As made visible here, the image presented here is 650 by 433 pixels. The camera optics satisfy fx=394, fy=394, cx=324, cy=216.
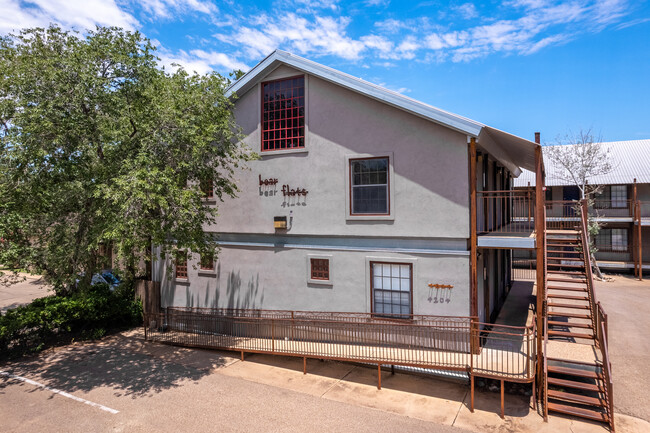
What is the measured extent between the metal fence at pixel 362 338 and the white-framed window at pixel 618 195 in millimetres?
21335

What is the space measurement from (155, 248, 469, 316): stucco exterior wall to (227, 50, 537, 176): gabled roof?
149 inches

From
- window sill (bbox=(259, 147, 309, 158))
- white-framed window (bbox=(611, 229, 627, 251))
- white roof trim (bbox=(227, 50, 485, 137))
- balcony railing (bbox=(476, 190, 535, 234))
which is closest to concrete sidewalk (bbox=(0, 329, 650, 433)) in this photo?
balcony railing (bbox=(476, 190, 535, 234))

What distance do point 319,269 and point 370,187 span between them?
10.7 ft

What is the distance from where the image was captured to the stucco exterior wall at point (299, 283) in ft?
37.7

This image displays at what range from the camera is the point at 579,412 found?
9070 millimetres

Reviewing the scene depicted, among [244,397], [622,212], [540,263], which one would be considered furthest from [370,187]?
[622,212]

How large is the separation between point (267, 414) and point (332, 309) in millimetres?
4236

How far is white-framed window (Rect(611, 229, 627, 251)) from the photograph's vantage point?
94.1ft

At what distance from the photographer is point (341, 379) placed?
11703 millimetres

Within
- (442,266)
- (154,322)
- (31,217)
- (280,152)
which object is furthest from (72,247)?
(442,266)

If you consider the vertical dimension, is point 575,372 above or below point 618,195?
below

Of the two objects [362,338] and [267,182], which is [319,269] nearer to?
[362,338]

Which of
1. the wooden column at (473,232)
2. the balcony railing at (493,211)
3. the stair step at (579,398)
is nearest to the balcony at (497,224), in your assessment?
the balcony railing at (493,211)

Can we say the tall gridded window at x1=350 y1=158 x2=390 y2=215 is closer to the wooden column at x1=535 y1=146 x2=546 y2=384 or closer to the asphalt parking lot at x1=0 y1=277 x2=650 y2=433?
the wooden column at x1=535 y1=146 x2=546 y2=384
